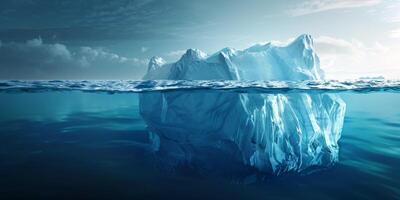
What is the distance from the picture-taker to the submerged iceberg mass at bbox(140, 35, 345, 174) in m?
11.0

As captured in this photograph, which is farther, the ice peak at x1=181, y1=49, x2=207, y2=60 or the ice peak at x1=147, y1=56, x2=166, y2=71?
the ice peak at x1=147, y1=56, x2=166, y2=71

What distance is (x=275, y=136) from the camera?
1136 centimetres

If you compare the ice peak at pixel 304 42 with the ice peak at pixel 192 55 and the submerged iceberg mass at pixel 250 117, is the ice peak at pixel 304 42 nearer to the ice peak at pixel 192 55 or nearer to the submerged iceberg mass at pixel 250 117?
the submerged iceberg mass at pixel 250 117

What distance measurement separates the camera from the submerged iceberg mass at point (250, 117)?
11.0 m

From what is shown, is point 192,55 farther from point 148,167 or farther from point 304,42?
point 148,167

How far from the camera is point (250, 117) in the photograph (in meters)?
10.7

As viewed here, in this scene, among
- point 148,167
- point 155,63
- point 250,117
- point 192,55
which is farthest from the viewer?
point 155,63

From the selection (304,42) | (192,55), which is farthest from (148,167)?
(304,42)

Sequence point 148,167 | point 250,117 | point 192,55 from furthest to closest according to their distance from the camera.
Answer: point 148,167 → point 192,55 → point 250,117

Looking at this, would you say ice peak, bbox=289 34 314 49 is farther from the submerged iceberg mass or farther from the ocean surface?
the ocean surface

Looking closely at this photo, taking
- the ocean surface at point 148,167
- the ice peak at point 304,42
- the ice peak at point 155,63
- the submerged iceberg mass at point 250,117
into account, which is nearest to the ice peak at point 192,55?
the submerged iceberg mass at point 250,117

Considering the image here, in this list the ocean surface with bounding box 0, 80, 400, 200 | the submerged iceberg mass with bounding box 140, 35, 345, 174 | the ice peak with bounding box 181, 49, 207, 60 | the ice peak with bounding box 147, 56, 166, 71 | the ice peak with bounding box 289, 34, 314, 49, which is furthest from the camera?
the ice peak with bounding box 147, 56, 166, 71

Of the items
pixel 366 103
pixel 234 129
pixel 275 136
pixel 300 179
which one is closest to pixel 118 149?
pixel 234 129

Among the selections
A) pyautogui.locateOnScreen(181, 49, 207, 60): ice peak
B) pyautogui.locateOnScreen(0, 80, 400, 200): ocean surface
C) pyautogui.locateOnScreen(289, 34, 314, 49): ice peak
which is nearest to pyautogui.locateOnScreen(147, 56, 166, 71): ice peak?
pyautogui.locateOnScreen(0, 80, 400, 200): ocean surface
